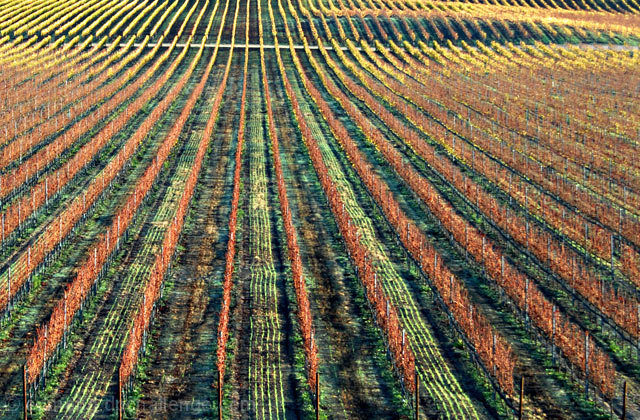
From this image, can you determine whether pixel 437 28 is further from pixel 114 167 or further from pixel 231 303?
pixel 231 303

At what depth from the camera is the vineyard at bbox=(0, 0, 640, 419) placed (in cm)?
1961

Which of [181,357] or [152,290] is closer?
[181,357]

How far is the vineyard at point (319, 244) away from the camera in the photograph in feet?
64.3

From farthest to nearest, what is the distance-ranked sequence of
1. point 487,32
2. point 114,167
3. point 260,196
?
point 487,32
point 114,167
point 260,196

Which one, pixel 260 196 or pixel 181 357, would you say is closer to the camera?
pixel 181 357

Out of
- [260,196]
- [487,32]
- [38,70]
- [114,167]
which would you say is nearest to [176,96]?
[38,70]

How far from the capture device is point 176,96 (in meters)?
58.9

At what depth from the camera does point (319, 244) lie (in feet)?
97.1

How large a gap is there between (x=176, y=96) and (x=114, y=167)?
2126 cm

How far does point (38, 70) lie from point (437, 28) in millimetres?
40232

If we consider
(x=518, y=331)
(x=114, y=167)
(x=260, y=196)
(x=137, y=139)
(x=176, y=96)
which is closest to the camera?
(x=518, y=331)

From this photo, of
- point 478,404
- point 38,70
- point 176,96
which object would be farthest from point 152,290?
point 38,70

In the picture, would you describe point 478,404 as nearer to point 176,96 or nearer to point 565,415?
point 565,415

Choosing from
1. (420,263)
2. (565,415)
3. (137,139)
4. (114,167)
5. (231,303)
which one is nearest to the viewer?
(565,415)
